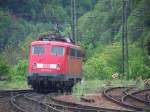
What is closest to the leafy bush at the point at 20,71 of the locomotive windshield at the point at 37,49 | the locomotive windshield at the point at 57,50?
the locomotive windshield at the point at 37,49

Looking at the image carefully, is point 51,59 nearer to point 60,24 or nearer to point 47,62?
point 47,62

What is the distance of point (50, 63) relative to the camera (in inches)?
1028

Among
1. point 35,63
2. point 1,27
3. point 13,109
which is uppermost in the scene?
point 1,27

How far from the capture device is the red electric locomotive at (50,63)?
25844 mm

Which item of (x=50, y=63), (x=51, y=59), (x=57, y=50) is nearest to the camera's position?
(x=50, y=63)

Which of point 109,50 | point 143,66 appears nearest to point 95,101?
point 143,66

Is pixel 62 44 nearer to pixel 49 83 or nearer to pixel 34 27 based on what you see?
pixel 49 83

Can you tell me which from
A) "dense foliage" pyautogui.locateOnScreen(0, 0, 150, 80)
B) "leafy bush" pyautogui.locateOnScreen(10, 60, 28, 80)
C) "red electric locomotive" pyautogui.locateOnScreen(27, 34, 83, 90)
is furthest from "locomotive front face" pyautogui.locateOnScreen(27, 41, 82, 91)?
"dense foliage" pyautogui.locateOnScreen(0, 0, 150, 80)

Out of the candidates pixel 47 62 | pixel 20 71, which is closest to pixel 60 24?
pixel 20 71

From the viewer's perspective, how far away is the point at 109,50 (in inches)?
2516

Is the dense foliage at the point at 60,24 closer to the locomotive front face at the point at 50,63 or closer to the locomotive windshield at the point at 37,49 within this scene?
the locomotive windshield at the point at 37,49

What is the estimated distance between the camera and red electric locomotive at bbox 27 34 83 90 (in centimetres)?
2584

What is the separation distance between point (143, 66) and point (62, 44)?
23.9m

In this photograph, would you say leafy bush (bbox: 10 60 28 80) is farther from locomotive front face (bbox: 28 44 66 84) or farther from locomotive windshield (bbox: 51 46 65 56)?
locomotive windshield (bbox: 51 46 65 56)
